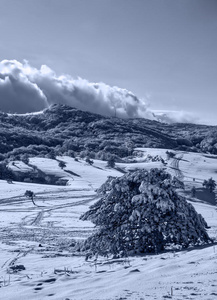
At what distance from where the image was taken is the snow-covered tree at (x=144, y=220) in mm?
10984

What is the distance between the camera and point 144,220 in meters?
11.3

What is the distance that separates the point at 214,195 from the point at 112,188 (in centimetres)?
5790

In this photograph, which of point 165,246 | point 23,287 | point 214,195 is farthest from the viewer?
point 214,195

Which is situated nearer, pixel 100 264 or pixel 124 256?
pixel 100 264

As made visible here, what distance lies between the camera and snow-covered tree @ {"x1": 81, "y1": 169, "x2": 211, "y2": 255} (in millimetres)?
10984

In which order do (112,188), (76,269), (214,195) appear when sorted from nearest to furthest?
(76,269) < (112,188) < (214,195)

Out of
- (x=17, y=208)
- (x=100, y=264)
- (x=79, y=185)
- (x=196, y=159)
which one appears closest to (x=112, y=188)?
(x=100, y=264)

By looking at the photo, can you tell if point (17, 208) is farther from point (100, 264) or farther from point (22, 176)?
point (22, 176)

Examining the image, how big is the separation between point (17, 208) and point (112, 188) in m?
30.4

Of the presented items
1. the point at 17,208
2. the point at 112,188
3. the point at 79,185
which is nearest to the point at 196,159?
the point at 79,185

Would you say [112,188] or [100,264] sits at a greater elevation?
[112,188]

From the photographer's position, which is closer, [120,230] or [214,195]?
[120,230]

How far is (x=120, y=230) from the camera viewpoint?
36.9ft

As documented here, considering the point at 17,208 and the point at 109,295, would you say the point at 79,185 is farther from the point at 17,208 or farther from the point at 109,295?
the point at 109,295
